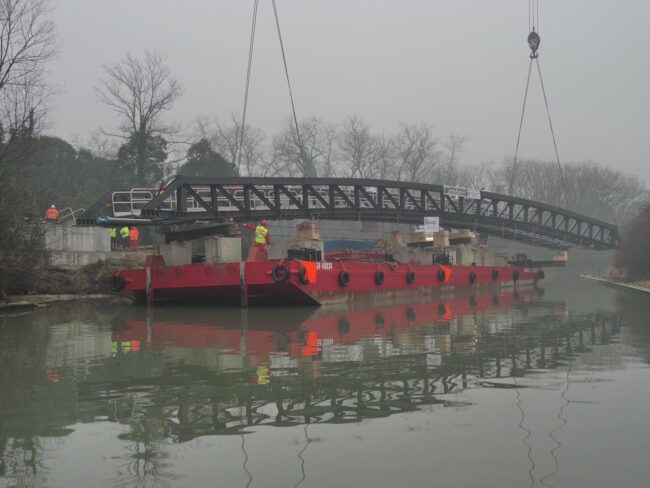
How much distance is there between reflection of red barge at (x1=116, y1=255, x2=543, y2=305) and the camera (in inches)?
778

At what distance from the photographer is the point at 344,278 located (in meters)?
22.5

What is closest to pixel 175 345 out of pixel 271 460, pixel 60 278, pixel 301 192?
pixel 271 460

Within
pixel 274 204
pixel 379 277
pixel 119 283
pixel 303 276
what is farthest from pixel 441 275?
pixel 119 283

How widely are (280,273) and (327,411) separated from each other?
45.6 feet

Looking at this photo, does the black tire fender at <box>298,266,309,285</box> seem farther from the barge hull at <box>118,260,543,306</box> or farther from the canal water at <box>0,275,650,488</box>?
the canal water at <box>0,275,650,488</box>

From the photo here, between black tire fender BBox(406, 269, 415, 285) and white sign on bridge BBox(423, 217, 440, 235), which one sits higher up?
white sign on bridge BBox(423, 217, 440, 235)

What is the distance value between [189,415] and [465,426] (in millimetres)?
2578

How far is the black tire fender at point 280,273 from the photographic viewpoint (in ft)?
64.1

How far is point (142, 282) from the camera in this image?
72.1ft

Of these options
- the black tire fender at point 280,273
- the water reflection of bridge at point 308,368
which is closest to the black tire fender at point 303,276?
the black tire fender at point 280,273

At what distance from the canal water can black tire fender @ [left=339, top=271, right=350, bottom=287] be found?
10351 millimetres

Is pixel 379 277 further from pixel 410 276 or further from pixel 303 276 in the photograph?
pixel 303 276

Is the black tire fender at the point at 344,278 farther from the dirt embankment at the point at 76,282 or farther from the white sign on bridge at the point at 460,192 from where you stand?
the white sign on bridge at the point at 460,192

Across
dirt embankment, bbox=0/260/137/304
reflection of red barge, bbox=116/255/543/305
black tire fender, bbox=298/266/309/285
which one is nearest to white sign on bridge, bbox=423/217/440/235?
reflection of red barge, bbox=116/255/543/305
